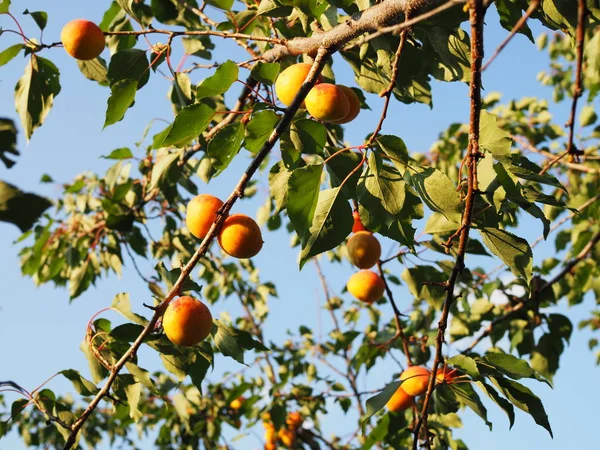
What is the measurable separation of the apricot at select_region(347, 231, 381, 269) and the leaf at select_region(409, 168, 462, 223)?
23.6 inches

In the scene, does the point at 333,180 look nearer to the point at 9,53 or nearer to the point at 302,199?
the point at 302,199

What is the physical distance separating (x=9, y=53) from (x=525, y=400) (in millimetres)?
1632

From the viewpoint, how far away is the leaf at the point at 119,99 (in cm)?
141

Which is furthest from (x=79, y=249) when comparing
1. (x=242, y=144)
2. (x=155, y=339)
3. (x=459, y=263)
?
(x=459, y=263)

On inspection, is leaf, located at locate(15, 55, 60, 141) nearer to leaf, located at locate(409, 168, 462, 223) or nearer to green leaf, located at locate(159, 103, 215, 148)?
green leaf, located at locate(159, 103, 215, 148)

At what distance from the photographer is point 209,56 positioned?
203 cm

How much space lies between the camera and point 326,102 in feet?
3.86

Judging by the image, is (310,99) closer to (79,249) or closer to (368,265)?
(368,265)

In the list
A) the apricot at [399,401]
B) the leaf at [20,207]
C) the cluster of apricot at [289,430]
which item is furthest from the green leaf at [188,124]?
the cluster of apricot at [289,430]

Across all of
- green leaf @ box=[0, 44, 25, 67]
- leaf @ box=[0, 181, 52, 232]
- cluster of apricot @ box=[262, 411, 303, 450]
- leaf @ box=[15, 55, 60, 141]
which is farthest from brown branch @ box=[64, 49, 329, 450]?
cluster of apricot @ box=[262, 411, 303, 450]

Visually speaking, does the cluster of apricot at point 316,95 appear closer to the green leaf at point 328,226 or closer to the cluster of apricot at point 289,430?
the green leaf at point 328,226

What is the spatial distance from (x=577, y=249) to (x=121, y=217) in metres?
2.17

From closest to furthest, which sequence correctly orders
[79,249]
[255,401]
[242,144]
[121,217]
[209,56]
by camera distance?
[242,144] → [209,56] → [121,217] → [79,249] → [255,401]

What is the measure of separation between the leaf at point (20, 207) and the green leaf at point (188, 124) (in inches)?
27.9
